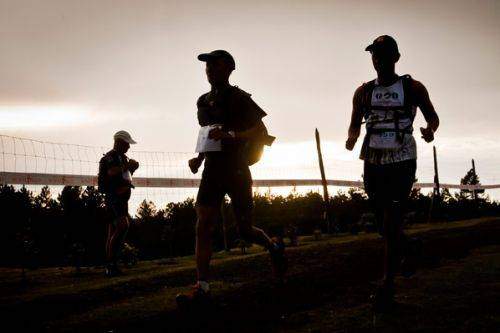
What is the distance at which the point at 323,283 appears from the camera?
16.6ft

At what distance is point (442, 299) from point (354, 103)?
1819mm

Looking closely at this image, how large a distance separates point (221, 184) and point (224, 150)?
0.30 m

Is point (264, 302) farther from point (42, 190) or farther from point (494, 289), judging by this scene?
point (42, 190)

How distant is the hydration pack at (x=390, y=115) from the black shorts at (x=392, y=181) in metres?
0.17

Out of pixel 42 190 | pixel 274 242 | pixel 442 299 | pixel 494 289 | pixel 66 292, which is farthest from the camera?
pixel 42 190

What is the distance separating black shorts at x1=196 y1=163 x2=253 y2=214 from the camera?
4227 millimetres

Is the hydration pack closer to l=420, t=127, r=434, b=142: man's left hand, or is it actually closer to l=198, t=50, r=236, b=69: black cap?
l=420, t=127, r=434, b=142: man's left hand

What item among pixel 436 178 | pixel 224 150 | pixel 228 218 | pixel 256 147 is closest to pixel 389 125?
pixel 256 147

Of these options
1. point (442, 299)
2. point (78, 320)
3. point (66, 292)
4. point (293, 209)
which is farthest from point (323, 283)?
point (293, 209)

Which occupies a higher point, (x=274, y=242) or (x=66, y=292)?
(x=274, y=242)

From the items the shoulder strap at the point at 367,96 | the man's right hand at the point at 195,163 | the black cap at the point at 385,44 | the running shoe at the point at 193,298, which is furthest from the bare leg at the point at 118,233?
the black cap at the point at 385,44

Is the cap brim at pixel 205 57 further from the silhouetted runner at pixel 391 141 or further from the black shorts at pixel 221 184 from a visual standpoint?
the silhouetted runner at pixel 391 141

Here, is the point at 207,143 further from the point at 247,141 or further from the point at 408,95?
the point at 408,95

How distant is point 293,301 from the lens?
4223 millimetres
